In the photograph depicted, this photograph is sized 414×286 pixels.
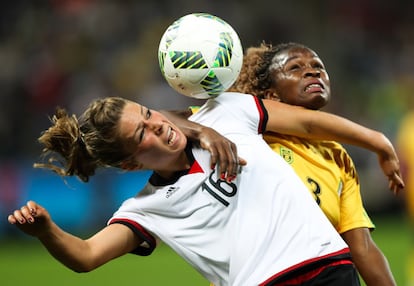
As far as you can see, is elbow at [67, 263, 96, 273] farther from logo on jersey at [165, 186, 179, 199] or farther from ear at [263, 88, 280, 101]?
ear at [263, 88, 280, 101]

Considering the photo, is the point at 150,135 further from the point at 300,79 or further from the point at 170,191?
the point at 300,79

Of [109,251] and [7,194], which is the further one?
[7,194]

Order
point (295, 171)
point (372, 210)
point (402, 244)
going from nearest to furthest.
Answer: point (295, 171) < point (402, 244) < point (372, 210)

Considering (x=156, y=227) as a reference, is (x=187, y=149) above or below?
above

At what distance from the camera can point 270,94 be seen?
4348 mm

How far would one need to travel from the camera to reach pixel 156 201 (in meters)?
3.83

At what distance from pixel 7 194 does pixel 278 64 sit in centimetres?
753

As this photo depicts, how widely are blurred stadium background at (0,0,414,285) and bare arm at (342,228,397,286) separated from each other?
603cm

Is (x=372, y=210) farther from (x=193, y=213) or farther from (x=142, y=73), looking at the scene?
(x=193, y=213)

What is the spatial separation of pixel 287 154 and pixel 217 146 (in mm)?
513

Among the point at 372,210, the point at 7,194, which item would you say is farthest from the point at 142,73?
the point at 372,210

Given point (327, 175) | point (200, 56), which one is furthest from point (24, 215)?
point (327, 175)

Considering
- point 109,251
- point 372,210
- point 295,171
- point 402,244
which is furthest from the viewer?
point 372,210

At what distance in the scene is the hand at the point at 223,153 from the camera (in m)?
3.69
